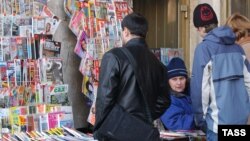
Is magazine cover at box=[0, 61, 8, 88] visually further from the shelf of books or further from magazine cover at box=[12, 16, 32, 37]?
magazine cover at box=[12, 16, 32, 37]

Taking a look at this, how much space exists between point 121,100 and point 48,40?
1.26 m

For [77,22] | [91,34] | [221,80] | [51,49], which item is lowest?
[221,80]

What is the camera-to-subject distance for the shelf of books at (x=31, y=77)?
13.4 ft

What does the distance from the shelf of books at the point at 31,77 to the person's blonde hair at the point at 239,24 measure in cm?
141

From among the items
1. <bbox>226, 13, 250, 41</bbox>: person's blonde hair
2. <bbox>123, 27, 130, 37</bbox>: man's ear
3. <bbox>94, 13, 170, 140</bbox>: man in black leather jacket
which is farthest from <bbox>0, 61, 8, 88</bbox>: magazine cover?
<bbox>226, 13, 250, 41</bbox>: person's blonde hair

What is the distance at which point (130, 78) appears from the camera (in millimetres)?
3367

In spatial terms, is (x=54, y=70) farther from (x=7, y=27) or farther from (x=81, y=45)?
(x=7, y=27)

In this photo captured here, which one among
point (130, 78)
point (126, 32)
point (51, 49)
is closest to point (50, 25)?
point (51, 49)

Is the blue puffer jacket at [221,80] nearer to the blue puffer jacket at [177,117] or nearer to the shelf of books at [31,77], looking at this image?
the blue puffer jacket at [177,117]

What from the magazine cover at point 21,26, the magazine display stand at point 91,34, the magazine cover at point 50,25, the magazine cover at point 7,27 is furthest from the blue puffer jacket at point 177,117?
the magazine cover at point 7,27

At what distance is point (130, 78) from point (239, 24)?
1.16 metres

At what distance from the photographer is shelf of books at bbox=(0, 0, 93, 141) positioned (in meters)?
4.07

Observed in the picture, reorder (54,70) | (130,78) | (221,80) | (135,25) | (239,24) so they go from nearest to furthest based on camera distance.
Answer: (130,78) < (135,25) < (221,80) < (239,24) < (54,70)

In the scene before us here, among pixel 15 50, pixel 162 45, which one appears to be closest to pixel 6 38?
pixel 15 50
